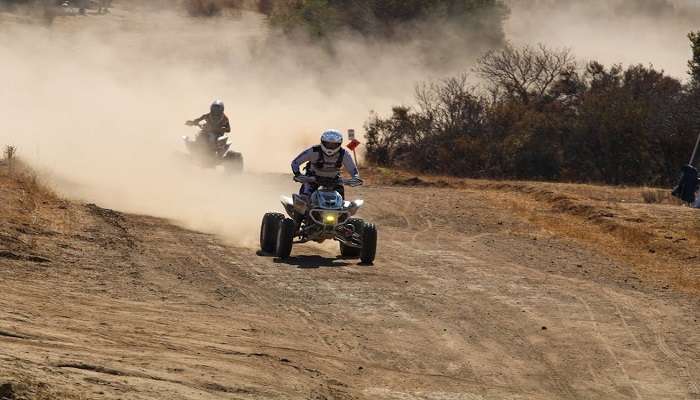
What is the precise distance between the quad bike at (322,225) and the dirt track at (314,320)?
359 millimetres

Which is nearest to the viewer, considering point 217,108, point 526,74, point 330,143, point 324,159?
point 330,143

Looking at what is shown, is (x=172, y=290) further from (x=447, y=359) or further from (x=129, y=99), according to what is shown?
(x=129, y=99)

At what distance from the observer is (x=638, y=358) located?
523 inches

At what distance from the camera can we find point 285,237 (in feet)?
61.9

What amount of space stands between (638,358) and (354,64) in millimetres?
55598

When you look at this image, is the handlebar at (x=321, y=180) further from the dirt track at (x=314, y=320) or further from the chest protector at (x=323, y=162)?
the dirt track at (x=314, y=320)

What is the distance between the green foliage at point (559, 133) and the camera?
39844mm

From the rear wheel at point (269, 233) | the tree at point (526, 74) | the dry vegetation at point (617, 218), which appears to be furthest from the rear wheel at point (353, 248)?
the tree at point (526, 74)

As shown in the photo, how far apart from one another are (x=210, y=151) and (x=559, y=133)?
545 inches

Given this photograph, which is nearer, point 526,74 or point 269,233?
point 269,233

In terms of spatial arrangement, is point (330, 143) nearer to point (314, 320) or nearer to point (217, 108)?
point (314, 320)

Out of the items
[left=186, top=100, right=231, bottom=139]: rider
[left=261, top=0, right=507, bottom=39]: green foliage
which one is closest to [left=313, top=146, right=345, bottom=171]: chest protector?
[left=186, top=100, right=231, bottom=139]: rider

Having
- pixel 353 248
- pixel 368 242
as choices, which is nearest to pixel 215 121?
pixel 353 248

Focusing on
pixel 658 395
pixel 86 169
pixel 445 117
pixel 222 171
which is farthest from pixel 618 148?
pixel 658 395
